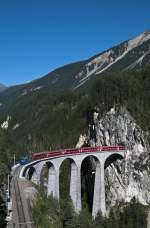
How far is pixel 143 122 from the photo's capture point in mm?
113562

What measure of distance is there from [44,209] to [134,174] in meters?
52.7

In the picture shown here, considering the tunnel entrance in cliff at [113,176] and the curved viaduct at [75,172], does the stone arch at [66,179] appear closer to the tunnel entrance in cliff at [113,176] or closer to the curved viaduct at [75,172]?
the curved viaduct at [75,172]

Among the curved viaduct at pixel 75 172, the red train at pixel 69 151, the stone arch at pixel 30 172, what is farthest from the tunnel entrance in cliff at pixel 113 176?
the stone arch at pixel 30 172

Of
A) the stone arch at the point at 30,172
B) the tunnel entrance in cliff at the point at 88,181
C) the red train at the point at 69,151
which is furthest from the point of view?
the tunnel entrance in cliff at the point at 88,181

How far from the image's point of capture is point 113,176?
114 meters

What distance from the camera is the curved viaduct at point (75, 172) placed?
90875mm

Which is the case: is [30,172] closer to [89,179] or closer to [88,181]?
[89,179]

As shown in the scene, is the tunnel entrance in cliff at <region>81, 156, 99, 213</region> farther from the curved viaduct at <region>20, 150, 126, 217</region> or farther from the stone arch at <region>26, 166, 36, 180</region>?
A: the stone arch at <region>26, 166, 36, 180</region>

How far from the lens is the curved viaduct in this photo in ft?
298

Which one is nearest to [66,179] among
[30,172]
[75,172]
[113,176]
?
[113,176]

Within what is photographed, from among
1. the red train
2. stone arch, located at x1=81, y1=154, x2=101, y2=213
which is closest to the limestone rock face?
the red train

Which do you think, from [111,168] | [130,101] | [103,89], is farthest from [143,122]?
[103,89]

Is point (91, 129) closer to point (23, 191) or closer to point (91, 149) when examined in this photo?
point (91, 149)

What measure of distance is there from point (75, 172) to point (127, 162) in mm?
18133
